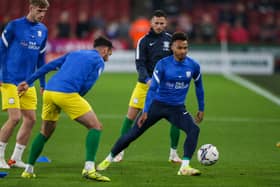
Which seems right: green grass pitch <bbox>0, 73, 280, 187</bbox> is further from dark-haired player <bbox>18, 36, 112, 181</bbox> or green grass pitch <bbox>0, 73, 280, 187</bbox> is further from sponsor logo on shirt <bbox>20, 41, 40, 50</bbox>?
sponsor logo on shirt <bbox>20, 41, 40, 50</bbox>

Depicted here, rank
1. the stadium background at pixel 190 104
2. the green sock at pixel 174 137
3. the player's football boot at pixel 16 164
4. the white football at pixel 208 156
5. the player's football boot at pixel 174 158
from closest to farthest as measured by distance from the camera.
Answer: the stadium background at pixel 190 104, the white football at pixel 208 156, the player's football boot at pixel 16 164, the player's football boot at pixel 174 158, the green sock at pixel 174 137

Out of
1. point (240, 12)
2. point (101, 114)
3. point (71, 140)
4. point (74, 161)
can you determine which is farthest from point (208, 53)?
point (74, 161)

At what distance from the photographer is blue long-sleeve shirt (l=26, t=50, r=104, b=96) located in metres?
11.1

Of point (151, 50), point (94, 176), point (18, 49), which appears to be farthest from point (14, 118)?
point (151, 50)

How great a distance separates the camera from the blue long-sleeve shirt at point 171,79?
11.7m

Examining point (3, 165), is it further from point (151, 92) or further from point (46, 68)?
point (151, 92)

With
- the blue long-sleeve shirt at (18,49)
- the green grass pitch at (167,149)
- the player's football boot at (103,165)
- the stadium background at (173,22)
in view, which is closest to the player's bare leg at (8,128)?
the green grass pitch at (167,149)

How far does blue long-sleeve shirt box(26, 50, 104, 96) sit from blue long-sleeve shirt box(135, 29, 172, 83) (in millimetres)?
2339

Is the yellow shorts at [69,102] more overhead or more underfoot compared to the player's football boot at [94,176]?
more overhead

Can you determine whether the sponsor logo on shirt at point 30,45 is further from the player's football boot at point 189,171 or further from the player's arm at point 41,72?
the player's football boot at point 189,171

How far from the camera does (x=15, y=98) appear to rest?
1209cm

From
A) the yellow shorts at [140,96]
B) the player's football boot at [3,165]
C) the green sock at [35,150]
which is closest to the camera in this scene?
the green sock at [35,150]

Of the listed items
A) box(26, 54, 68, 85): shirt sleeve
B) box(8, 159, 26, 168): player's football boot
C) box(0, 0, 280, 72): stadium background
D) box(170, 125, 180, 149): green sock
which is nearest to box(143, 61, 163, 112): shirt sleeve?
box(26, 54, 68, 85): shirt sleeve

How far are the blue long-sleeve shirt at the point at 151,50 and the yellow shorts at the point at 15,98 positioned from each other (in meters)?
1.96
